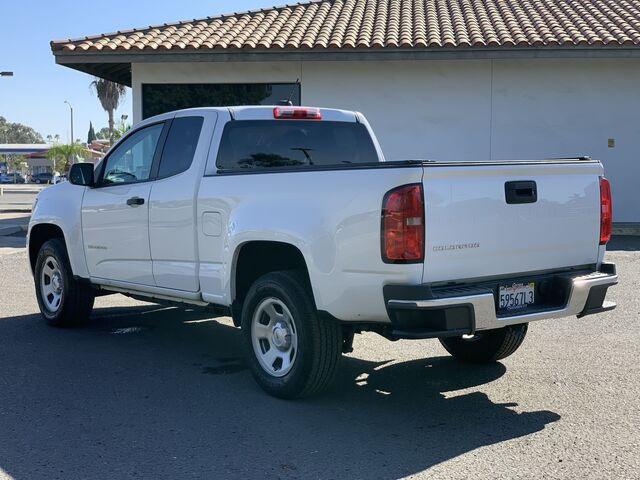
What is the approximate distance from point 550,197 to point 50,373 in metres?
3.87

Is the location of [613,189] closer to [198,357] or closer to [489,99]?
[489,99]

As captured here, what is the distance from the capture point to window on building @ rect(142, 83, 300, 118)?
15.7 m

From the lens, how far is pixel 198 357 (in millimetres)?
6289

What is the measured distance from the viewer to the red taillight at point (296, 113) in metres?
6.09

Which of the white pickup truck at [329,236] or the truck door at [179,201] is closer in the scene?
the white pickup truck at [329,236]

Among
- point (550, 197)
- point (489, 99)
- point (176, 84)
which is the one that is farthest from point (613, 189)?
point (550, 197)

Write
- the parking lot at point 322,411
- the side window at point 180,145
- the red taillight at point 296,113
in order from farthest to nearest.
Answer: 1. the red taillight at point 296,113
2. the side window at point 180,145
3. the parking lot at point 322,411

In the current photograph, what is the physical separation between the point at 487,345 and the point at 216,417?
7.51 feet

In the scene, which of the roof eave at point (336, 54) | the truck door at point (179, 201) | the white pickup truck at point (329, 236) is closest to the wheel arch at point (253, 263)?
the white pickup truck at point (329, 236)

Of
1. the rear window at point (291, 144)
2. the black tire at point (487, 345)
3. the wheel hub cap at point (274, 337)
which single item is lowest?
the black tire at point (487, 345)

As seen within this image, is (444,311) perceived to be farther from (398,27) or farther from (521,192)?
(398,27)

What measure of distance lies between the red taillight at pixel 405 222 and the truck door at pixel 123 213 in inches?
103

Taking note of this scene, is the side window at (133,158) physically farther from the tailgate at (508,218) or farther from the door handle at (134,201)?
the tailgate at (508,218)

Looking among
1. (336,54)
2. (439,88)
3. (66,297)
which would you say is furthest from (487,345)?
(439,88)
